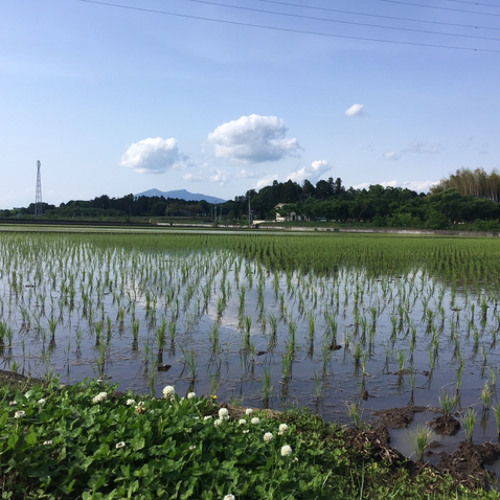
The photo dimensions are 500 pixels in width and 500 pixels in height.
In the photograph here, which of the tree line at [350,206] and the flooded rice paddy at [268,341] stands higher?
the tree line at [350,206]

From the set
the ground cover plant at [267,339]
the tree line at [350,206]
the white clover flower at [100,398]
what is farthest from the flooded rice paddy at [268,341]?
the tree line at [350,206]

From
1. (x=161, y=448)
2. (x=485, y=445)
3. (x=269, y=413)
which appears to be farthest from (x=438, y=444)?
(x=161, y=448)

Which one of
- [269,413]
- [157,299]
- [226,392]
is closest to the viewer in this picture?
[269,413]

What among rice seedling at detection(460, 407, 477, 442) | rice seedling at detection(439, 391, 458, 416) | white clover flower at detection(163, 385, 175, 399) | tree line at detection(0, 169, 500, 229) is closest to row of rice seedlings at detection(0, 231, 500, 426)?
rice seedling at detection(439, 391, 458, 416)

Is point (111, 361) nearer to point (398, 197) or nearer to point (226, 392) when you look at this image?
point (226, 392)

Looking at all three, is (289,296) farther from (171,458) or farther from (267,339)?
(171,458)

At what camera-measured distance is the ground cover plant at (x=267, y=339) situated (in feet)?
11.9

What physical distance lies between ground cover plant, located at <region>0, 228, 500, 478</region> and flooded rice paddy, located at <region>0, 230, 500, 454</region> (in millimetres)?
18

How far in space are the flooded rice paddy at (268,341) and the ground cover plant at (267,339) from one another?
0.02 metres

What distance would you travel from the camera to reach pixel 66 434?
214 cm

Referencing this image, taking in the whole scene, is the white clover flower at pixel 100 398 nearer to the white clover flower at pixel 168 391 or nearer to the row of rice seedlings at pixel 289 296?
the white clover flower at pixel 168 391

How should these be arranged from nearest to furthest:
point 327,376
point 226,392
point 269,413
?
point 269,413 → point 226,392 → point 327,376

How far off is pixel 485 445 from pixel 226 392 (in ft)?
6.07

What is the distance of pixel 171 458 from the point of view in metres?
2.05
